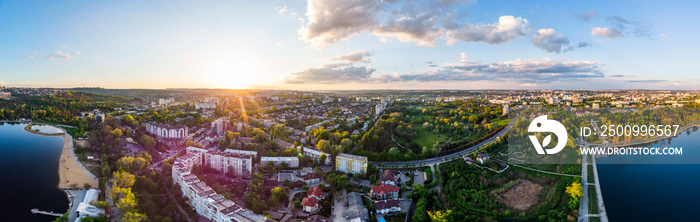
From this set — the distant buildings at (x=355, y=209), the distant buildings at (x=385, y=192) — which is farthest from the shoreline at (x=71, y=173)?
the distant buildings at (x=385, y=192)

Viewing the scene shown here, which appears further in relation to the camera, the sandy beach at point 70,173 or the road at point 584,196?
the sandy beach at point 70,173

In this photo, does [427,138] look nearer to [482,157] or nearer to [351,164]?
[482,157]

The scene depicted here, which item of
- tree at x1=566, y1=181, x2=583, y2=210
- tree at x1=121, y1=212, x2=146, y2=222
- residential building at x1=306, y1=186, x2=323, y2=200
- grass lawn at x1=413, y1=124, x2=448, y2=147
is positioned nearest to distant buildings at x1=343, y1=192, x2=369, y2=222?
residential building at x1=306, y1=186, x2=323, y2=200

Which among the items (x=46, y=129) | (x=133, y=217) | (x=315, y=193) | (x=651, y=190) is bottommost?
(x=651, y=190)

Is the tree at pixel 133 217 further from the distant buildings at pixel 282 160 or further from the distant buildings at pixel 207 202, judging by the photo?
the distant buildings at pixel 282 160

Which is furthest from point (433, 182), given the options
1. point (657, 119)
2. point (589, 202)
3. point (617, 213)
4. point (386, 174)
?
point (657, 119)

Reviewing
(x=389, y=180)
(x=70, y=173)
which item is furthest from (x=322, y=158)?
(x=70, y=173)

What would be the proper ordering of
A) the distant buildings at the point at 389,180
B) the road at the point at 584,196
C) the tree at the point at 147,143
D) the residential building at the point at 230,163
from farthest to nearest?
Answer: the tree at the point at 147,143
the residential building at the point at 230,163
the distant buildings at the point at 389,180
the road at the point at 584,196

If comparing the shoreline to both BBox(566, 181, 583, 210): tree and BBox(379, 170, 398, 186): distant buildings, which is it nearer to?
BBox(379, 170, 398, 186): distant buildings
